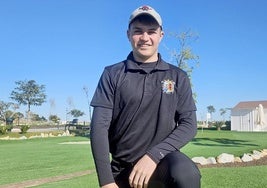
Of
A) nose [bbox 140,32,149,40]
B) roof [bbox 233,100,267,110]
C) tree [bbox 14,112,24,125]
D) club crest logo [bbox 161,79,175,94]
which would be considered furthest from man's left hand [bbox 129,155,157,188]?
tree [bbox 14,112,24,125]

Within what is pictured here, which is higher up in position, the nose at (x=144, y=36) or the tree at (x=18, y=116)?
the tree at (x=18, y=116)

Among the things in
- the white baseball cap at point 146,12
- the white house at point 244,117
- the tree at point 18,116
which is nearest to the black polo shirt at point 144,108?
the white baseball cap at point 146,12

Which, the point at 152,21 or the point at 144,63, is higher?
the point at 152,21

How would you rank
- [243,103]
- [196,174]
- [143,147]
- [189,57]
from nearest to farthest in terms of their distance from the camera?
[196,174], [143,147], [189,57], [243,103]

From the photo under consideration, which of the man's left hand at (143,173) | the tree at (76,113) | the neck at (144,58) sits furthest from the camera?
the tree at (76,113)

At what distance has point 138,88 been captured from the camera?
2180 mm

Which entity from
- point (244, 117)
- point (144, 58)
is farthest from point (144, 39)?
point (244, 117)

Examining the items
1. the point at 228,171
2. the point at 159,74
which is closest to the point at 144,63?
the point at 159,74

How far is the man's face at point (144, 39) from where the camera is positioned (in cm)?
223

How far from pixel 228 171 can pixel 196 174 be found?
6.33 m

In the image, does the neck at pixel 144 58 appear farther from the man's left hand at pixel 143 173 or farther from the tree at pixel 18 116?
the tree at pixel 18 116

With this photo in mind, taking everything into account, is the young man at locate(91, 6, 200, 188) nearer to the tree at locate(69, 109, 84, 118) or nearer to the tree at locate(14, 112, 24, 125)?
the tree at locate(14, 112, 24, 125)

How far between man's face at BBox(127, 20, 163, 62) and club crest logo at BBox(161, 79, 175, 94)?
0.19 meters

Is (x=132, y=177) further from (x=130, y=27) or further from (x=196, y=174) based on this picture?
(x=130, y=27)
